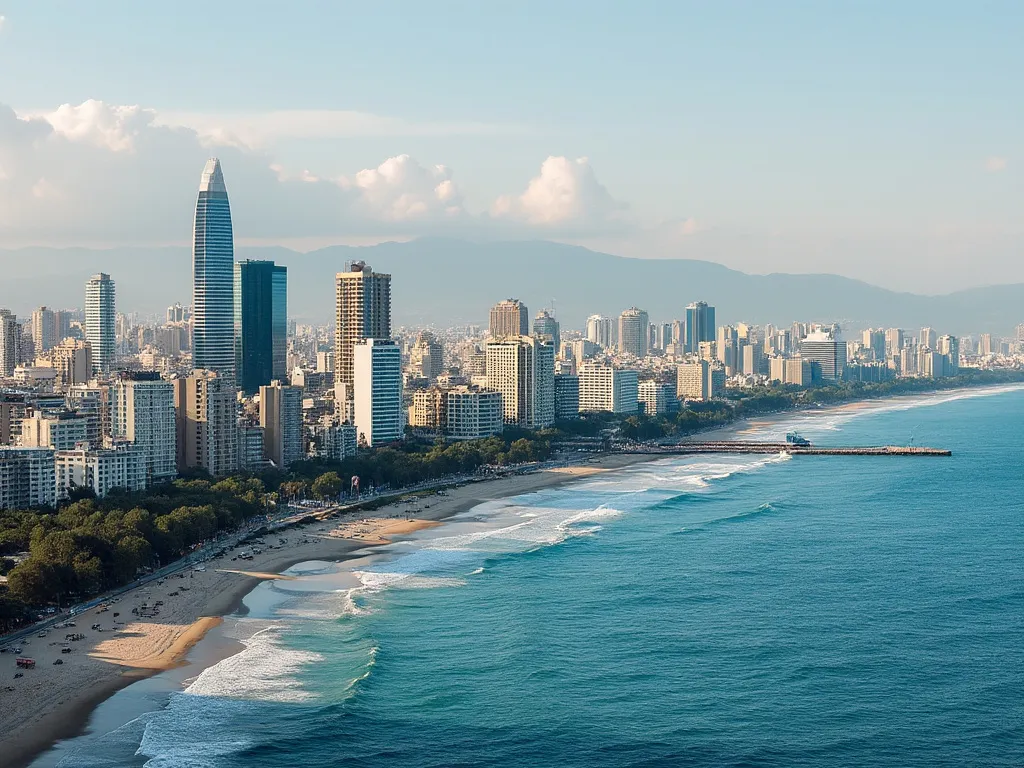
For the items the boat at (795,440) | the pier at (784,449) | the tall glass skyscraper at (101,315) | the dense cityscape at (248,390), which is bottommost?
the pier at (784,449)

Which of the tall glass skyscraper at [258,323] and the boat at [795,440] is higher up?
the tall glass skyscraper at [258,323]

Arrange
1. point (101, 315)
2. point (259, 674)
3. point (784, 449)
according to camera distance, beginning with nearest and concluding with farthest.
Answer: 1. point (259, 674)
2. point (784, 449)
3. point (101, 315)

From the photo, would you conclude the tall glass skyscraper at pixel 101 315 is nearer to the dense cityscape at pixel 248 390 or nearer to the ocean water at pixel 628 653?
the dense cityscape at pixel 248 390

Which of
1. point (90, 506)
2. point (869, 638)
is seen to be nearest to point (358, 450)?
point (90, 506)

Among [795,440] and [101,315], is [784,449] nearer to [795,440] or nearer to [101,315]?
[795,440]

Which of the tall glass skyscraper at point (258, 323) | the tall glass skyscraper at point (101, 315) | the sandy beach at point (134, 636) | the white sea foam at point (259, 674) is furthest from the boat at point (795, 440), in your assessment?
the tall glass skyscraper at point (101, 315)

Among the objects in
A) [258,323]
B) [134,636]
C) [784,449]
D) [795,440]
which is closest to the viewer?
[134,636]

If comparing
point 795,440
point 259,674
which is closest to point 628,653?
point 259,674
